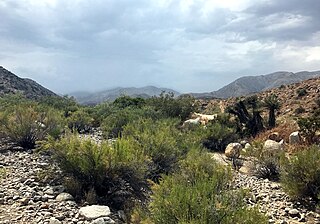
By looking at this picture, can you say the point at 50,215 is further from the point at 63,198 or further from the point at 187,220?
the point at 187,220

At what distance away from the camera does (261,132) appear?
2012cm

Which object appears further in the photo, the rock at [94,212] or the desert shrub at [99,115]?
the desert shrub at [99,115]

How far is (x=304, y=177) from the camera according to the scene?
9.12 meters

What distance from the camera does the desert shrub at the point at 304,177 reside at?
8969 mm

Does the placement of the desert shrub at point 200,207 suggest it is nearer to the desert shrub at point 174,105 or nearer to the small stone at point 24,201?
the small stone at point 24,201

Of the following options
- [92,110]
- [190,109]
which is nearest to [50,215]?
[92,110]

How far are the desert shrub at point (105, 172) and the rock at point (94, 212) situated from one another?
73cm

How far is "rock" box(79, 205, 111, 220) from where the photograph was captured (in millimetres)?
6699

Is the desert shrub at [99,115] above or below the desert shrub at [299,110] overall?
above

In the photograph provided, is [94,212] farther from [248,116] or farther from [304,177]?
[248,116]

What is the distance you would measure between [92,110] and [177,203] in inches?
845

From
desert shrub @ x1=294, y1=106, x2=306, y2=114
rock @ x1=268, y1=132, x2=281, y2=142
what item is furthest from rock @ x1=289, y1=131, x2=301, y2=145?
desert shrub @ x1=294, y1=106, x2=306, y2=114

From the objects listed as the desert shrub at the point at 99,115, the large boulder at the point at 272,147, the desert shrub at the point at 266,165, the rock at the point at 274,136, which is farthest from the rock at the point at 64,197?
the desert shrub at the point at 99,115

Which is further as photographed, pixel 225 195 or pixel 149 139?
pixel 149 139
